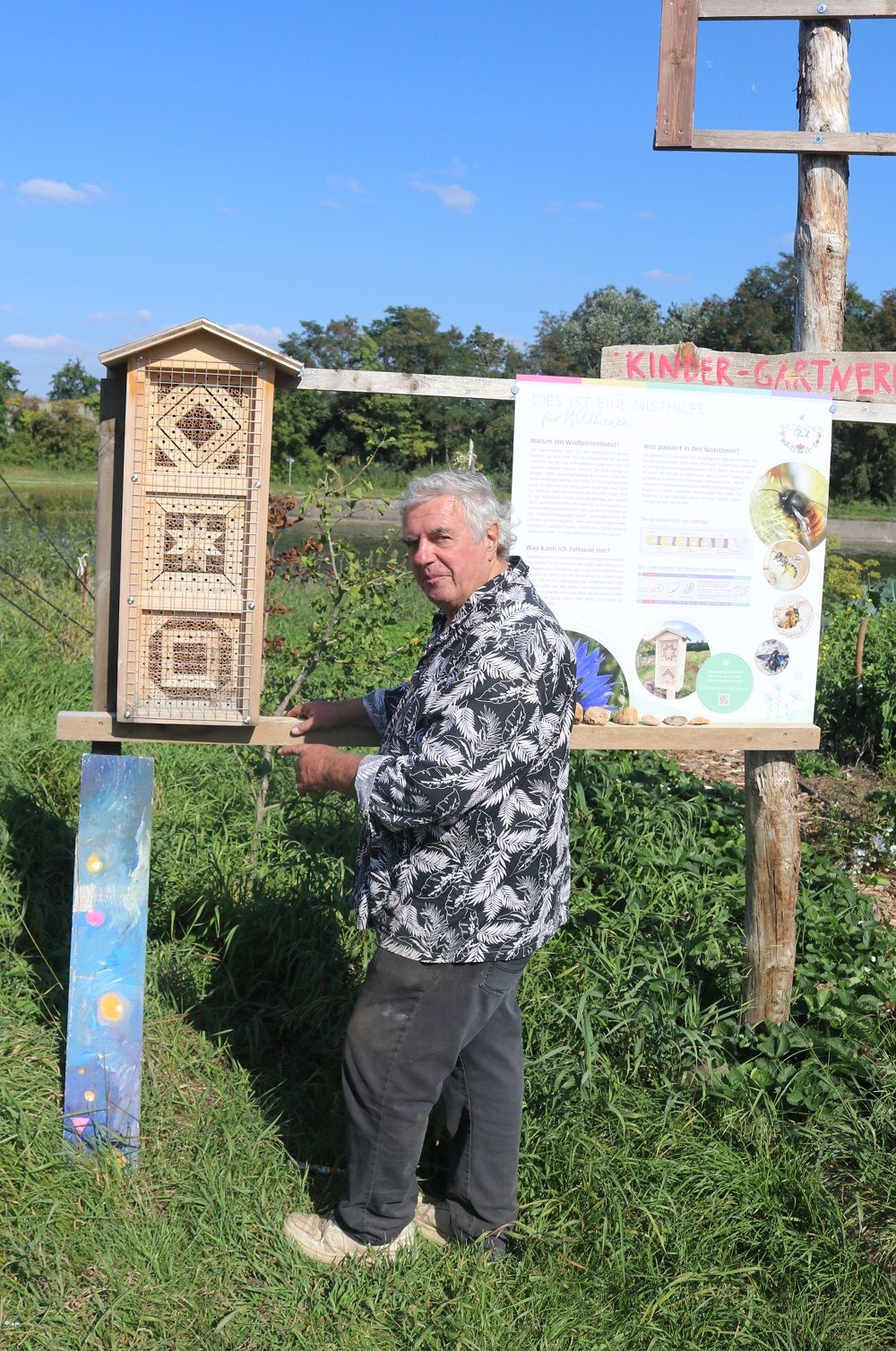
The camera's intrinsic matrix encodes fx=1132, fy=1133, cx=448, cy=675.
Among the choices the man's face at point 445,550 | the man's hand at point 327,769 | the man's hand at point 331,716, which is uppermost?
the man's face at point 445,550

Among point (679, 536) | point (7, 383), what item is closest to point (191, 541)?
point (679, 536)

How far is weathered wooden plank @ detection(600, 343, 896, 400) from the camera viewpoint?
3.28 m

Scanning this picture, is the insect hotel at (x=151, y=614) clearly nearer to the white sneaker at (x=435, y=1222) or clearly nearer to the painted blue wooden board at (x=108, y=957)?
the painted blue wooden board at (x=108, y=957)

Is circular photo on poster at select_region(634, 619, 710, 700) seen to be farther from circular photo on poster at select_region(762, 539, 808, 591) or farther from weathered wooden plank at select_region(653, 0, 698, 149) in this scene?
weathered wooden plank at select_region(653, 0, 698, 149)

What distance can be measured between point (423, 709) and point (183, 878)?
196 centimetres

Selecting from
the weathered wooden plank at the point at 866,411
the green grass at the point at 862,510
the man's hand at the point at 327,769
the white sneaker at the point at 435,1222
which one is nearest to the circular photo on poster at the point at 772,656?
the weathered wooden plank at the point at 866,411

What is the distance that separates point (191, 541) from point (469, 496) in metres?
Result: 0.72

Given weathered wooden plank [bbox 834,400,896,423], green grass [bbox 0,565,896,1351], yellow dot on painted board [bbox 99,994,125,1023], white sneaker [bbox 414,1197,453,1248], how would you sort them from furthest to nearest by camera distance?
weathered wooden plank [bbox 834,400,896,423] → yellow dot on painted board [bbox 99,994,125,1023] → white sneaker [bbox 414,1197,453,1248] → green grass [bbox 0,565,896,1351]

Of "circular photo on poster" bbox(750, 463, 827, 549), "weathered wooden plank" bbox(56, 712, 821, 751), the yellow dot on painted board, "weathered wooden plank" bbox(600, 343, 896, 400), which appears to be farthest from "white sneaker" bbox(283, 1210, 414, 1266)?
"weathered wooden plank" bbox(600, 343, 896, 400)

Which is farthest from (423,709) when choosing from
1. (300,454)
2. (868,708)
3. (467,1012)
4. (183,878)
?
(300,454)

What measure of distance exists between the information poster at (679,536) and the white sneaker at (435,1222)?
140cm

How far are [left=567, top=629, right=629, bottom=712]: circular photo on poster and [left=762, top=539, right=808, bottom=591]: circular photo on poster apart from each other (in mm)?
527

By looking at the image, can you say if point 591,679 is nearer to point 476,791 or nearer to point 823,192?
point 476,791

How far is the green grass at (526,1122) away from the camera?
100 inches
